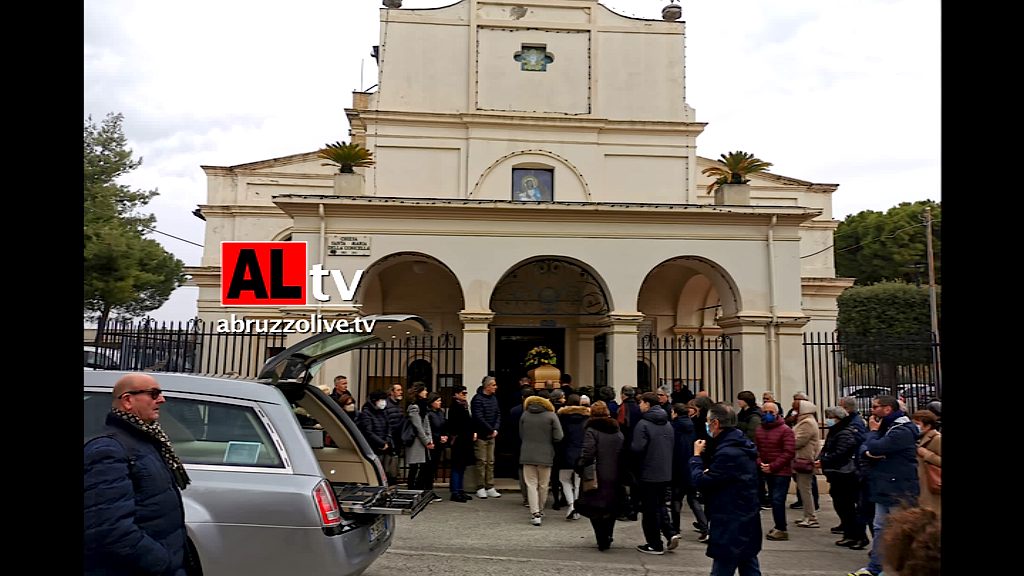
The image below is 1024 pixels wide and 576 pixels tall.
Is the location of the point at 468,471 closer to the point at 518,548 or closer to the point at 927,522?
the point at 518,548

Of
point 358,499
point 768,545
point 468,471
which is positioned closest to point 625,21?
point 468,471

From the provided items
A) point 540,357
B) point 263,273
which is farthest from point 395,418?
point 540,357

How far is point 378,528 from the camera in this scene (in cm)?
607

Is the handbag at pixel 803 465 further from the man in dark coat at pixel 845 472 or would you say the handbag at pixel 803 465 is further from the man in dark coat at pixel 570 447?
the man in dark coat at pixel 570 447

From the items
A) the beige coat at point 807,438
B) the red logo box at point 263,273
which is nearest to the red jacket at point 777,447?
the beige coat at point 807,438

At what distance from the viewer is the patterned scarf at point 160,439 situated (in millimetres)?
3594

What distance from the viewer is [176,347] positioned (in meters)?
14.6

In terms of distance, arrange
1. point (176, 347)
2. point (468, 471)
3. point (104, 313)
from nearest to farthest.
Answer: point (468, 471) < point (176, 347) < point (104, 313)

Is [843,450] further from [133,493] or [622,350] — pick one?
[133,493]

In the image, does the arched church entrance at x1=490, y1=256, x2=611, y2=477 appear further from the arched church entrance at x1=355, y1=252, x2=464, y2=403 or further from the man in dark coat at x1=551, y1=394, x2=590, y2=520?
the man in dark coat at x1=551, y1=394, x2=590, y2=520

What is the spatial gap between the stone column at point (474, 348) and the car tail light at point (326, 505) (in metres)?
10.5

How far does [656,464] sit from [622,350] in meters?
7.42
